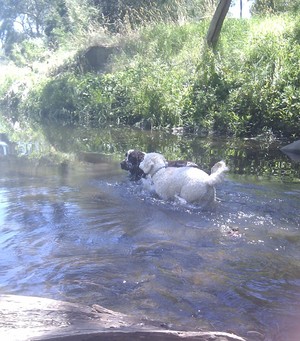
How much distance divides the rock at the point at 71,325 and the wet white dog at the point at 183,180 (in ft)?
10.6

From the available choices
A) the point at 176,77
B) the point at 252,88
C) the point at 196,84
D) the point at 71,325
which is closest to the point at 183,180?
the point at 71,325

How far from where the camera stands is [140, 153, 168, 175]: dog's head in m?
7.04

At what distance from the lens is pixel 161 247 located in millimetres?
4914

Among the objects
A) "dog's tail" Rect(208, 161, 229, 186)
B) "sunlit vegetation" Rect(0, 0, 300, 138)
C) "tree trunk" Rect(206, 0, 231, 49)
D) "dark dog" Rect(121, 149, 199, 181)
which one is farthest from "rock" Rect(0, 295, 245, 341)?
"tree trunk" Rect(206, 0, 231, 49)

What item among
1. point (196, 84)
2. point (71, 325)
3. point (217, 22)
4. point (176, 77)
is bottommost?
point (71, 325)

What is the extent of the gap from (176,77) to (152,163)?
910 cm

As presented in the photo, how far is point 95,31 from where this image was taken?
2659 centimetres

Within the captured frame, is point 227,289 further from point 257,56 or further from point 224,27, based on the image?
point 224,27

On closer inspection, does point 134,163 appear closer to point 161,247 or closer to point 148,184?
point 148,184

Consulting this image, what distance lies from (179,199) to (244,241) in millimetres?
1456

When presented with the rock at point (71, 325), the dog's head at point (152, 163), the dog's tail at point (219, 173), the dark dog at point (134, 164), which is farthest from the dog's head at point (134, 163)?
the rock at point (71, 325)

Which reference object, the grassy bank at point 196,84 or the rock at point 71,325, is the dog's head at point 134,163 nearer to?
the rock at point 71,325

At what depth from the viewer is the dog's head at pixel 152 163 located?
704cm

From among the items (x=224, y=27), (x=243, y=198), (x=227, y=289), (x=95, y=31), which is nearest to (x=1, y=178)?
(x=243, y=198)
